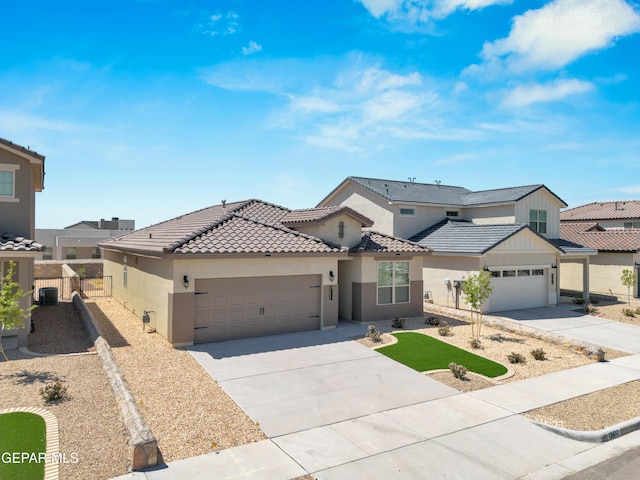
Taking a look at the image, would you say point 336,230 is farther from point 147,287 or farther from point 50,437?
point 50,437

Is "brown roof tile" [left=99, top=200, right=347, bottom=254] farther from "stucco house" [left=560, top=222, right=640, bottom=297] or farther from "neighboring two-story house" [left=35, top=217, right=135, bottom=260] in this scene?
"neighboring two-story house" [left=35, top=217, right=135, bottom=260]

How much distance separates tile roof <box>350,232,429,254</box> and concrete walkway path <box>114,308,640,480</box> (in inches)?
208

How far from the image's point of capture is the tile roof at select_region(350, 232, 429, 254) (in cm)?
1758

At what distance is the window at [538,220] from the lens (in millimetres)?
25778

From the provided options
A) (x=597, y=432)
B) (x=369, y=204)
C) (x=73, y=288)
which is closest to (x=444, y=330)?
(x=597, y=432)

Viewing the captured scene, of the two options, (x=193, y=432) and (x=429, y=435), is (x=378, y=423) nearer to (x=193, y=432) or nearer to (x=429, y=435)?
(x=429, y=435)

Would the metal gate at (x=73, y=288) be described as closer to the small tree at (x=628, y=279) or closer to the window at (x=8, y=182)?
the window at (x=8, y=182)

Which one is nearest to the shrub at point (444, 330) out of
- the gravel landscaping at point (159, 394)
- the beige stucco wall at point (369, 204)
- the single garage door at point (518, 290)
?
the gravel landscaping at point (159, 394)

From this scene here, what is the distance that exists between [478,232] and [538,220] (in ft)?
20.0

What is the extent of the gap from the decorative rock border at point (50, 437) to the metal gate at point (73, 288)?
15.1m

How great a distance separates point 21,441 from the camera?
7.12 m

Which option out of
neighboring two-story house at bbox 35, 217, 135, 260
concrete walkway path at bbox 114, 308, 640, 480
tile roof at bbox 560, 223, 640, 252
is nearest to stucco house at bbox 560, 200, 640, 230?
tile roof at bbox 560, 223, 640, 252

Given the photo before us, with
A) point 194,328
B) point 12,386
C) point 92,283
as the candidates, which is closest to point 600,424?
point 194,328

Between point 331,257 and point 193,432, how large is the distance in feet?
30.3
